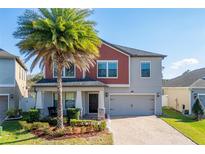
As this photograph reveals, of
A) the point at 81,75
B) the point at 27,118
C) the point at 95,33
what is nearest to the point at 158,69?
the point at 81,75

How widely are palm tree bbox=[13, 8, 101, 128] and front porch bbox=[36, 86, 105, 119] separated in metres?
4.89

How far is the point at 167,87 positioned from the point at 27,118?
1945 cm

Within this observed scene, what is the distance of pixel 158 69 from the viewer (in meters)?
25.9

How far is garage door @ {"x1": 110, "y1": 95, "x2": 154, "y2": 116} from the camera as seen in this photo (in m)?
26.0

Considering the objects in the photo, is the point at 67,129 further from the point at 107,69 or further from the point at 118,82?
the point at 107,69

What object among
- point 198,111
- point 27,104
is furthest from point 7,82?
point 198,111

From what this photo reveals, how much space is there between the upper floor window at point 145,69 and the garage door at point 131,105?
1986mm

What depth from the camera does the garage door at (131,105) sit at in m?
26.0

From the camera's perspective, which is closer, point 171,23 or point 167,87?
point 171,23

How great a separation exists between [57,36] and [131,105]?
37.4ft

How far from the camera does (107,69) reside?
1006 inches

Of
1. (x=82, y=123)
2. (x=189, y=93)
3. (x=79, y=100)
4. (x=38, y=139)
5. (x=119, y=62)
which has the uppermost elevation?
(x=119, y=62)
